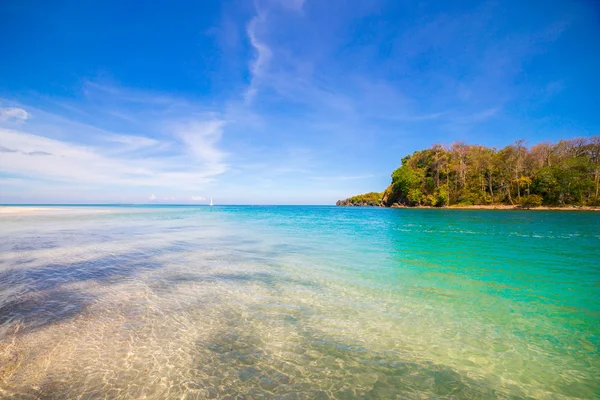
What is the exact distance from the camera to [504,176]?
2889 inches

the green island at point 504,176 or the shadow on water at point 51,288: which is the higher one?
the green island at point 504,176

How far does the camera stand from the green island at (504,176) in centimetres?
6125

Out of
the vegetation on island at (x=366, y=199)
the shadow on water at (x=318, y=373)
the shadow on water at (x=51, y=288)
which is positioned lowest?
the shadow on water at (x=318, y=373)

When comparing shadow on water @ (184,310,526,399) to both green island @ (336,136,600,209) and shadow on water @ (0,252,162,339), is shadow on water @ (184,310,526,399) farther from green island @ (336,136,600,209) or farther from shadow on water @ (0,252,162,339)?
green island @ (336,136,600,209)

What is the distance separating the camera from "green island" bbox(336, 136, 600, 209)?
61.2 metres

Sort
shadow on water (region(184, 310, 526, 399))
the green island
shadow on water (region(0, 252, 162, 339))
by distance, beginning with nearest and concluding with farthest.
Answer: shadow on water (region(184, 310, 526, 399)), shadow on water (region(0, 252, 162, 339)), the green island

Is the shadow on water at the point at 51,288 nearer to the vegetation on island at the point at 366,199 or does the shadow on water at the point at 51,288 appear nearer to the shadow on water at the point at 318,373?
the shadow on water at the point at 318,373

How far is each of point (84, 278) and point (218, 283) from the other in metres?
5.08

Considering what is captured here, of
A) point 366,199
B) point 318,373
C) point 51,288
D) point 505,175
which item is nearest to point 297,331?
point 318,373

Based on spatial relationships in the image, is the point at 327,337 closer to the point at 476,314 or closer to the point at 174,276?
the point at 476,314

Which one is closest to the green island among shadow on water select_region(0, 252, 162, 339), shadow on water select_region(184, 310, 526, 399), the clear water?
the clear water

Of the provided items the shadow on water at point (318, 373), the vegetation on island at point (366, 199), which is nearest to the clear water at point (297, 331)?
the shadow on water at point (318, 373)

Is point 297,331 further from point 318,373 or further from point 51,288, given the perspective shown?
point 51,288

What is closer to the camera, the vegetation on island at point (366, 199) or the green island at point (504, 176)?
the green island at point (504, 176)
